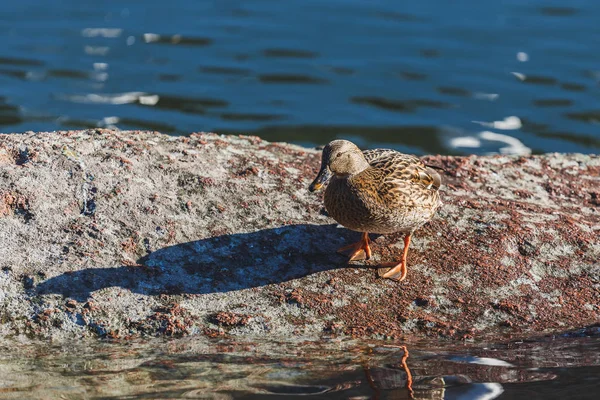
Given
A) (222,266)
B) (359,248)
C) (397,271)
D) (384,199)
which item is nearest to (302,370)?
(222,266)

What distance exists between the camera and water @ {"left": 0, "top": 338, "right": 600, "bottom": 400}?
14.8 ft

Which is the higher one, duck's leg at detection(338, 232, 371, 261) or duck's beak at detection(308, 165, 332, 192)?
duck's beak at detection(308, 165, 332, 192)

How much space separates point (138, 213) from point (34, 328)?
1092 mm

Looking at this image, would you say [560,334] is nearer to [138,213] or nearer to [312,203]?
[312,203]

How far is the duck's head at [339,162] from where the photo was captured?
585cm

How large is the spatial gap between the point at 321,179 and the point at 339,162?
178 millimetres

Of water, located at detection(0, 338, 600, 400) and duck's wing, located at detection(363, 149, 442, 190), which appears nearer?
water, located at detection(0, 338, 600, 400)

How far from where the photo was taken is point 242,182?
6.33 metres

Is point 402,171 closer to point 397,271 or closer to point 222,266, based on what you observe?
point 397,271

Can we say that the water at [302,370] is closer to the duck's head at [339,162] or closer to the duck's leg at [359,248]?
the duck's leg at [359,248]

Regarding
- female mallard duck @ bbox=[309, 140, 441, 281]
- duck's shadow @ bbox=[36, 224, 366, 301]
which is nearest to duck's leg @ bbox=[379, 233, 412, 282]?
female mallard duck @ bbox=[309, 140, 441, 281]

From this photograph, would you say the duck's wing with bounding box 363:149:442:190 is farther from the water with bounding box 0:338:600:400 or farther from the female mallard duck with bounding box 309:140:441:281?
the water with bounding box 0:338:600:400

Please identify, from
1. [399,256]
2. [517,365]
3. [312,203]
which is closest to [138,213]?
[312,203]

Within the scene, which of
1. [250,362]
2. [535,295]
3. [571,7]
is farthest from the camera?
[571,7]
